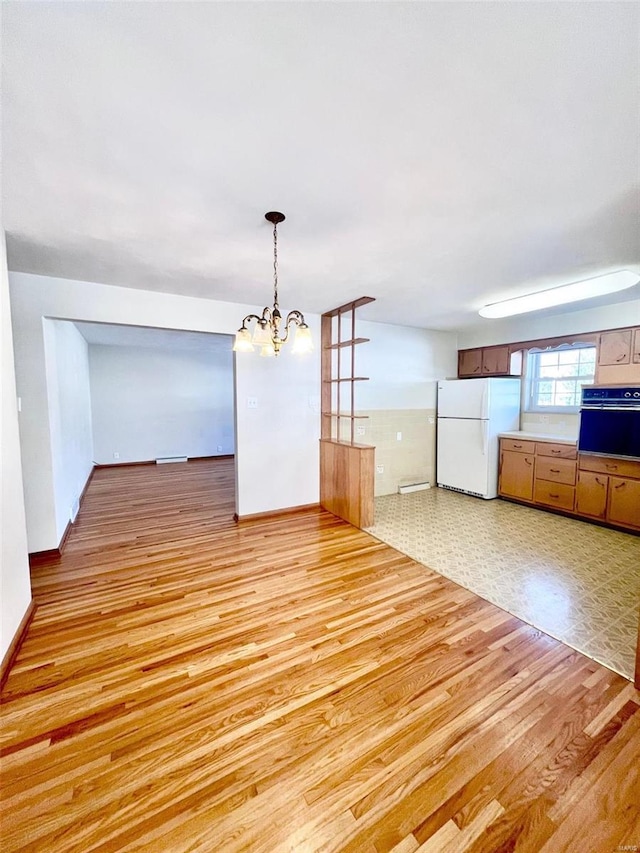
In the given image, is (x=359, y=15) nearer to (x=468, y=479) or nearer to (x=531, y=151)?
(x=531, y=151)

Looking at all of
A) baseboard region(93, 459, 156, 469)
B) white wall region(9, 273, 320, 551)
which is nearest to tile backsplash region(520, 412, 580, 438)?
white wall region(9, 273, 320, 551)

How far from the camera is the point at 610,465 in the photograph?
348 centimetres

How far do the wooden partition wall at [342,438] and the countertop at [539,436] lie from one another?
6.81ft

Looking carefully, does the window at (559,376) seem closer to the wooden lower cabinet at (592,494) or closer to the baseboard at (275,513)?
the wooden lower cabinet at (592,494)

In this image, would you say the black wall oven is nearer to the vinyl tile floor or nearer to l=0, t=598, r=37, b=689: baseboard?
the vinyl tile floor

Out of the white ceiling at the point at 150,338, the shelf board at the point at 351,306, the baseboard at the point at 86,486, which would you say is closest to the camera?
the shelf board at the point at 351,306

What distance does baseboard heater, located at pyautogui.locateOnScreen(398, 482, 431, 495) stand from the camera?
493 cm

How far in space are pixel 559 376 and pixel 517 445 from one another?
111cm

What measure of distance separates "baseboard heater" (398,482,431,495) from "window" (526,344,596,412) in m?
1.83

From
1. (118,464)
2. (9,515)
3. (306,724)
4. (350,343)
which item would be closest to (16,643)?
(9,515)

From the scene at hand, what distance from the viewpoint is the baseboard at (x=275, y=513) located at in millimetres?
3849

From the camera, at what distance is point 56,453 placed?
3088 mm

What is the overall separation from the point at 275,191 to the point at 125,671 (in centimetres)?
261

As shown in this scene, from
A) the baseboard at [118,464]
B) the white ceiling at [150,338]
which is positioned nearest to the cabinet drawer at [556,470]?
the white ceiling at [150,338]
